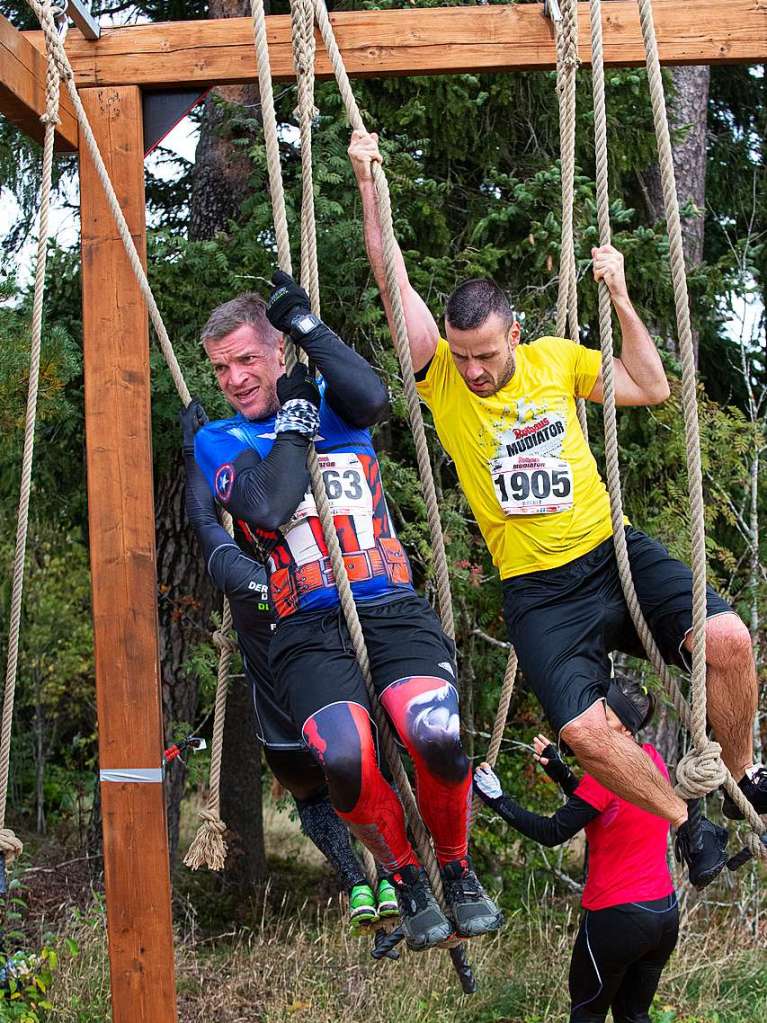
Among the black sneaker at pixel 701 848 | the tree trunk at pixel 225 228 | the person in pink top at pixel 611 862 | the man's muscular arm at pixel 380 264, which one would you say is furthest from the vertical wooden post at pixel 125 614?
the tree trunk at pixel 225 228

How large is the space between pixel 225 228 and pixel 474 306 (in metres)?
3.40

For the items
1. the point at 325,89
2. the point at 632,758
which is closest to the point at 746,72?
the point at 325,89

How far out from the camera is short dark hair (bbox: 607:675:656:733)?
3.20 m

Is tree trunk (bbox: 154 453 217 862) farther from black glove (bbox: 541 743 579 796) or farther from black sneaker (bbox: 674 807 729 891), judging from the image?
black sneaker (bbox: 674 807 729 891)

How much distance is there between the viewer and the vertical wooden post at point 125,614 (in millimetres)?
3547

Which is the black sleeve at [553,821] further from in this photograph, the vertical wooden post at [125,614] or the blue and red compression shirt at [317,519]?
the vertical wooden post at [125,614]

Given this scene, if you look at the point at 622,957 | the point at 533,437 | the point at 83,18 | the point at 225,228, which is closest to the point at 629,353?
the point at 533,437

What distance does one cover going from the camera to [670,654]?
306 centimetres

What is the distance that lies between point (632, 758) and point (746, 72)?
6101 millimetres

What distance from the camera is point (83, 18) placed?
345 centimetres

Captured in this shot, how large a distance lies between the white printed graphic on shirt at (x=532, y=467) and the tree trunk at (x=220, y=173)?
11.0 feet

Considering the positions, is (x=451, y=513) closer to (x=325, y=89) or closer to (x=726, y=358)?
(x=325, y=89)

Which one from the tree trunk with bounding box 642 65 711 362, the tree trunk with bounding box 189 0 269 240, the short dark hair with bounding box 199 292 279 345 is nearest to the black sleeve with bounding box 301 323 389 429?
the short dark hair with bounding box 199 292 279 345

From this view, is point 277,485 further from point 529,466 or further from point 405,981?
point 405,981
